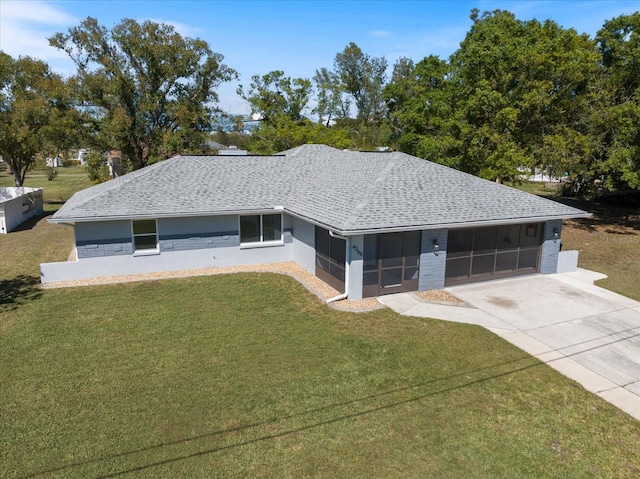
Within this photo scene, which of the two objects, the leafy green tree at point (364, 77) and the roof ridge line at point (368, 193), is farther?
the leafy green tree at point (364, 77)

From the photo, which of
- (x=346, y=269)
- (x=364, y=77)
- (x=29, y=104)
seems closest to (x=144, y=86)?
(x=29, y=104)

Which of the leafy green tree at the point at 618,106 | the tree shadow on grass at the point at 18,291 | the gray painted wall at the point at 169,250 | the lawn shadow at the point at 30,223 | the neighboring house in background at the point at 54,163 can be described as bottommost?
the tree shadow on grass at the point at 18,291

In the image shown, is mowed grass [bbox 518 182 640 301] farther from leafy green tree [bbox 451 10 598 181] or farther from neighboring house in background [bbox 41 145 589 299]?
leafy green tree [bbox 451 10 598 181]

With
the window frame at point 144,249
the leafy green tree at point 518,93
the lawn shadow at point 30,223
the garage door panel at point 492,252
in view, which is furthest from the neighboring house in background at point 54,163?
the garage door panel at point 492,252

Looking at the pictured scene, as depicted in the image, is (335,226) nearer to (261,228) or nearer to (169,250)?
(261,228)

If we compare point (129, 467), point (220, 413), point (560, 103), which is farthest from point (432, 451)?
point (560, 103)

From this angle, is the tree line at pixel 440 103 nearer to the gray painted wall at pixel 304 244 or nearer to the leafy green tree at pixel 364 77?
the gray painted wall at pixel 304 244
